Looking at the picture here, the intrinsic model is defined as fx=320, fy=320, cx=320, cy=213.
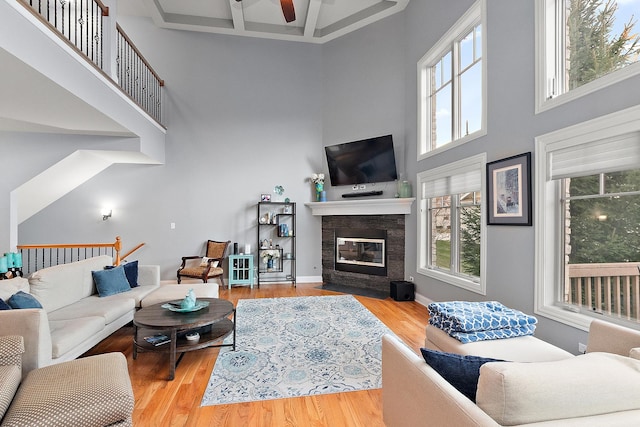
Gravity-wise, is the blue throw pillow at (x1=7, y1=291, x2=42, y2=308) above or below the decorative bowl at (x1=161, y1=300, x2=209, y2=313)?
above

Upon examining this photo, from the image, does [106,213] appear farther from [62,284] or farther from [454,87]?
[454,87]

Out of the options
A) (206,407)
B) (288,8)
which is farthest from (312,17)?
(206,407)

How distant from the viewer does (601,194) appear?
2.38 metres

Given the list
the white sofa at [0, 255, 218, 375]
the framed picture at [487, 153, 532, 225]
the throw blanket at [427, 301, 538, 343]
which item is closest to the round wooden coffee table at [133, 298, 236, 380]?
the white sofa at [0, 255, 218, 375]

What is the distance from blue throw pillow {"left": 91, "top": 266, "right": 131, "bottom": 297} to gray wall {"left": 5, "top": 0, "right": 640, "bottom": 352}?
230 cm

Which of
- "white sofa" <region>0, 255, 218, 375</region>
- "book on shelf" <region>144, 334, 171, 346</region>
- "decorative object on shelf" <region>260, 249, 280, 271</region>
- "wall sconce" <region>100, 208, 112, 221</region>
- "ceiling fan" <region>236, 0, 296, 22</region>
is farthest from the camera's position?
"decorative object on shelf" <region>260, 249, 280, 271</region>

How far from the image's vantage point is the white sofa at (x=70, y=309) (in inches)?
79.7

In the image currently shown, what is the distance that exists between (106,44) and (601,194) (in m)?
5.57

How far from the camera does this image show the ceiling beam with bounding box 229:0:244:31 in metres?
5.43

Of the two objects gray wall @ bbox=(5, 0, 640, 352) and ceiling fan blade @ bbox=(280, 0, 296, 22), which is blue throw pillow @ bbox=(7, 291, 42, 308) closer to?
gray wall @ bbox=(5, 0, 640, 352)

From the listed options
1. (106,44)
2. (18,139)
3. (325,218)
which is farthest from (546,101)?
(18,139)

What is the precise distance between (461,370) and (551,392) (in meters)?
0.31

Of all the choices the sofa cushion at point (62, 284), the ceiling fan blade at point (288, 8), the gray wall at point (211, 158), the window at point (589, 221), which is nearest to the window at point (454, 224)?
the window at point (589, 221)

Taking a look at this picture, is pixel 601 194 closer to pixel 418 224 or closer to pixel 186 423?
pixel 418 224
